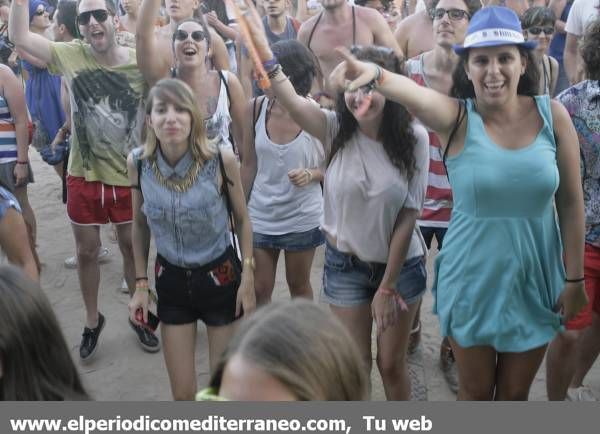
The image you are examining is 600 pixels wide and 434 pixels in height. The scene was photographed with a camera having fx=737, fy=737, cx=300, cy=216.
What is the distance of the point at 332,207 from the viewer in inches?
122

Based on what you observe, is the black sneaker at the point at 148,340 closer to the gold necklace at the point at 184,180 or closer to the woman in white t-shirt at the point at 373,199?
the gold necklace at the point at 184,180

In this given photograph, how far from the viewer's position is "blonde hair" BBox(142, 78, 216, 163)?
3.07 meters

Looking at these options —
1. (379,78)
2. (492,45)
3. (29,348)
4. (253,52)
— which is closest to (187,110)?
(253,52)

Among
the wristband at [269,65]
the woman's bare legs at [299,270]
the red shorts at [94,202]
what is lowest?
the woman's bare legs at [299,270]

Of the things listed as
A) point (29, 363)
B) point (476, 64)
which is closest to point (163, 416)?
point (29, 363)

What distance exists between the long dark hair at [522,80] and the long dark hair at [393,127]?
0.83 ft

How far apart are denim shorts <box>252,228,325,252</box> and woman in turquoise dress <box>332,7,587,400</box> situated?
1.20 meters

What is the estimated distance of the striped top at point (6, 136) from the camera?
4.84 metres

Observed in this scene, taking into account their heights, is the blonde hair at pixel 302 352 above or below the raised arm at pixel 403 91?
below

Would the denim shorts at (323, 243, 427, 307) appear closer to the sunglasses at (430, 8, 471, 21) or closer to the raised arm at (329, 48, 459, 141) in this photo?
the raised arm at (329, 48, 459, 141)

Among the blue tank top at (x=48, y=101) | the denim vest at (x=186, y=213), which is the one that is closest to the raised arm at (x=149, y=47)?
the denim vest at (x=186, y=213)

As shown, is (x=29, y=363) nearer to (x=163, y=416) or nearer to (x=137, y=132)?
(x=163, y=416)

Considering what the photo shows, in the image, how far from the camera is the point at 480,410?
2.46m

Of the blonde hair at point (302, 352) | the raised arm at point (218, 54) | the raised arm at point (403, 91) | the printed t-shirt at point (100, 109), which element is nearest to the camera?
the blonde hair at point (302, 352)
